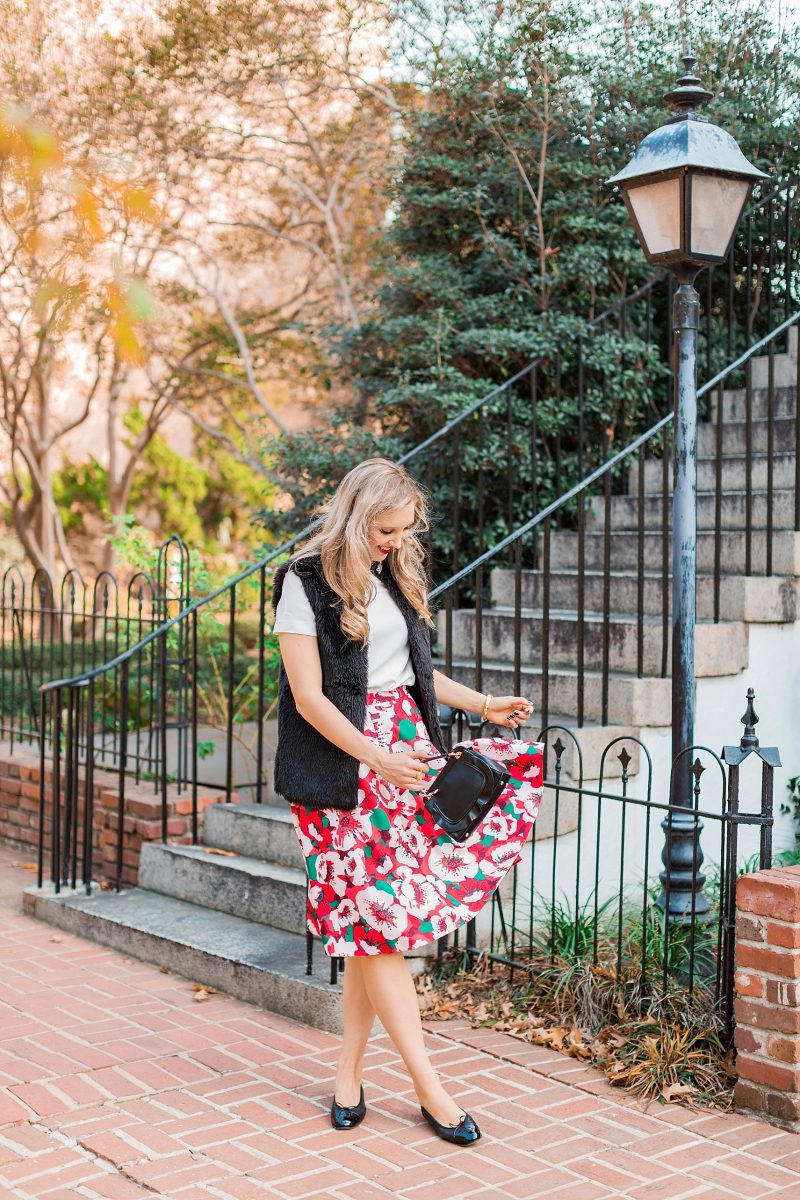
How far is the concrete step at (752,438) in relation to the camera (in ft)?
20.6

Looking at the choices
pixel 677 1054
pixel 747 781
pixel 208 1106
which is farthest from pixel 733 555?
pixel 208 1106

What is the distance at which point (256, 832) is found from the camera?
5.29 m

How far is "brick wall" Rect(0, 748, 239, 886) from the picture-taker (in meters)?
5.75

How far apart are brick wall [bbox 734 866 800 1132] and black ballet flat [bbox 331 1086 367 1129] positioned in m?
1.04

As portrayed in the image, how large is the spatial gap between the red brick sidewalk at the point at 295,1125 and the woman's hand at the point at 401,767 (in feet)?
3.19

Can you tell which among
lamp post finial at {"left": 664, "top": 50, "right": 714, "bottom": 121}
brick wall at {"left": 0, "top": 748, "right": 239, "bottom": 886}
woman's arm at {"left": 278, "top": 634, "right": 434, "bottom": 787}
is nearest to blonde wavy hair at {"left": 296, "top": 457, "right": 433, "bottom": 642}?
woman's arm at {"left": 278, "top": 634, "right": 434, "bottom": 787}

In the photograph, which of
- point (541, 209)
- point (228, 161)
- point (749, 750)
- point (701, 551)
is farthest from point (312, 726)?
point (228, 161)

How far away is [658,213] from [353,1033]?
266cm

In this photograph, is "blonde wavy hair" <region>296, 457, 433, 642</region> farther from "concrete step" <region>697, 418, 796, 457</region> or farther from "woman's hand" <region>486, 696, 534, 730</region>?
"concrete step" <region>697, 418, 796, 457</region>

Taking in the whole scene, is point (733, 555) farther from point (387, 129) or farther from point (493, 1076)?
point (387, 129)

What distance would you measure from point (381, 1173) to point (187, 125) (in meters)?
8.86

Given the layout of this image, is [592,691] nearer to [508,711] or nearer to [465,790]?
[508,711]

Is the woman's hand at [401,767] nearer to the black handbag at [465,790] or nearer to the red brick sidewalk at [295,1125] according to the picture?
the black handbag at [465,790]

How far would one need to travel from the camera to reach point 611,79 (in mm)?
6938
